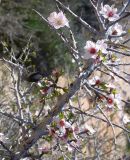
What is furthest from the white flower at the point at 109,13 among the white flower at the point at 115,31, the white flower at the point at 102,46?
the white flower at the point at 102,46

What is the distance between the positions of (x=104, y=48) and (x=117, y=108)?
1.09 ft

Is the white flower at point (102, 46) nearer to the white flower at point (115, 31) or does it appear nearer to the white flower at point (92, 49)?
the white flower at point (92, 49)

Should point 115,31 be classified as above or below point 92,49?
above

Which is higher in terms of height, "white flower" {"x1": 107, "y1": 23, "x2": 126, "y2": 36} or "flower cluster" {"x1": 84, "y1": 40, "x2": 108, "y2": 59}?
"white flower" {"x1": 107, "y1": 23, "x2": 126, "y2": 36}

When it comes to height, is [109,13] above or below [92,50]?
above

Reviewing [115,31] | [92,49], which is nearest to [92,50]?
[92,49]

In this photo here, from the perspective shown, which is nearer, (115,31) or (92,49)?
(92,49)

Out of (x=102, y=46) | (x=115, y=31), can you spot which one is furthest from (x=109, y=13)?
(x=102, y=46)

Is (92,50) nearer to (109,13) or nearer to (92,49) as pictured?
(92,49)

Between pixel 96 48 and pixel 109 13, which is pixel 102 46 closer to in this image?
pixel 96 48

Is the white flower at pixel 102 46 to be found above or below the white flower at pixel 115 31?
below

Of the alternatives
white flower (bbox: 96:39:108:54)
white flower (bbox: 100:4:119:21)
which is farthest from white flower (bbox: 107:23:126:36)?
white flower (bbox: 96:39:108:54)

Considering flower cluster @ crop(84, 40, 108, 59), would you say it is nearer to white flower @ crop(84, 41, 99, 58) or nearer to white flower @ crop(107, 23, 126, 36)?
white flower @ crop(84, 41, 99, 58)

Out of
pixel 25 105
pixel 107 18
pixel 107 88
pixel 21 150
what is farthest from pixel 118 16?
pixel 25 105
